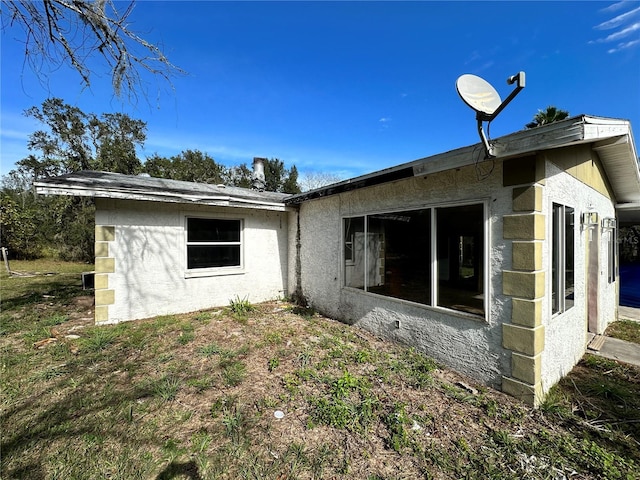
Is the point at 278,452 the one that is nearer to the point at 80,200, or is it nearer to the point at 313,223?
the point at 313,223

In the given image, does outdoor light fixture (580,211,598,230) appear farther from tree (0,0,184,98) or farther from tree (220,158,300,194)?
tree (220,158,300,194)

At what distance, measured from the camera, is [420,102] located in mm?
10758

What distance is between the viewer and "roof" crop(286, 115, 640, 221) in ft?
8.68

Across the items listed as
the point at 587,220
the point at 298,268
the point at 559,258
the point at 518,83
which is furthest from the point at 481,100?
the point at 298,268

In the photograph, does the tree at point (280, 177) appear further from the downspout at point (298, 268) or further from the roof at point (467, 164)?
the roof at point (467, 164)

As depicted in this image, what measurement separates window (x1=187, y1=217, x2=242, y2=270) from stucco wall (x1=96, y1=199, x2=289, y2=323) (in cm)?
18

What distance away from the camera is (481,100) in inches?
117

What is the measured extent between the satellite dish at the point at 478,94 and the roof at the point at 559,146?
1.37ft

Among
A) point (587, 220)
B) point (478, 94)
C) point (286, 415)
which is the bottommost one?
point (286, 415)

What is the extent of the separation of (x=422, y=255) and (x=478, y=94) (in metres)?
2.42

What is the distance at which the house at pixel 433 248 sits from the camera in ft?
A: 10.4

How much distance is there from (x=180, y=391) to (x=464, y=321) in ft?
12.9

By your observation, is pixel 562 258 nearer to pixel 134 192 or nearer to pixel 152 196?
pixel 152 196

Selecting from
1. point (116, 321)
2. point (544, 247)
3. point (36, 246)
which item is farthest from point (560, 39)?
point (36, 246)
